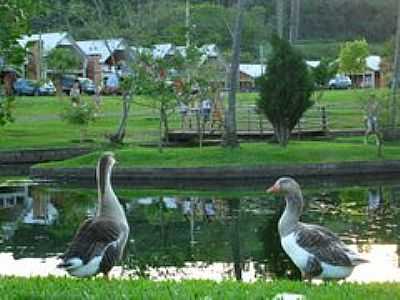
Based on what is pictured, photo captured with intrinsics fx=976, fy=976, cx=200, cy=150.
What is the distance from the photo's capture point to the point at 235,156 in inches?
1248

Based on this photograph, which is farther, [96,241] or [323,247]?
[323,247]

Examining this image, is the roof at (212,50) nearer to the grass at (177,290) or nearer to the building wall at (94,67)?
the building wall at (94,67)

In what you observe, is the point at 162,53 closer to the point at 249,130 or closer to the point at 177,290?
the point at 249,130

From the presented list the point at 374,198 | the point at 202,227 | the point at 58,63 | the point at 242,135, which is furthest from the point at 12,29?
the point at 58,63

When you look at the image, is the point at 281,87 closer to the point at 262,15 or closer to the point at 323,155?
the point at 323,155

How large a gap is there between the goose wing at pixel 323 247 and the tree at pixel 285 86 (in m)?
24.8

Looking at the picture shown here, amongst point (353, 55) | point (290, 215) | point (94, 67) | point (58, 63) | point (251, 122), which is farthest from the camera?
point (94, 67)

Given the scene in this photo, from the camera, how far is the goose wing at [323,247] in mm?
9312

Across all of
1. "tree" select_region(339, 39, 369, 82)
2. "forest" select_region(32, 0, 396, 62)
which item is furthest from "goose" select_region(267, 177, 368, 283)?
"tree" select_region(339, 39, 369, 82)

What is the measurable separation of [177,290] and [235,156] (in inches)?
938

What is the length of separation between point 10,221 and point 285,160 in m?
11.3

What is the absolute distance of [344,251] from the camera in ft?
31.1

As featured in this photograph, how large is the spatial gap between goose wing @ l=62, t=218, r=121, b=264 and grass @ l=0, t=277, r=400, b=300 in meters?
0.35

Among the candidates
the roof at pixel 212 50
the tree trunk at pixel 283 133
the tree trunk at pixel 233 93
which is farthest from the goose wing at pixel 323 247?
the roof at pixel 212 50
